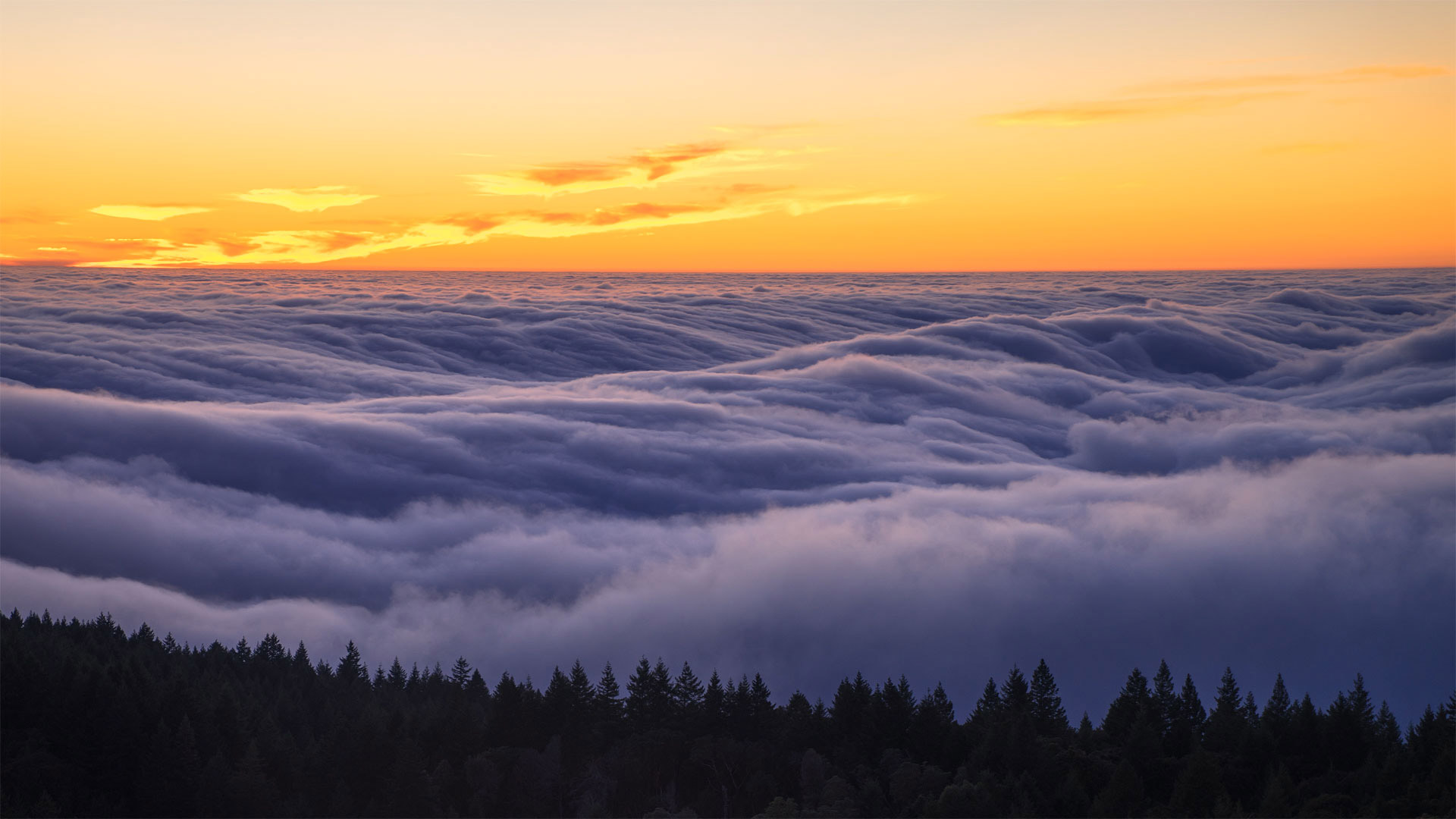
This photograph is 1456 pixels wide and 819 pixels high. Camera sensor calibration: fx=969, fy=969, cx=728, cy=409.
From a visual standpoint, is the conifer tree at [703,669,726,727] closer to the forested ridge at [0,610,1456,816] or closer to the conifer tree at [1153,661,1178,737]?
the forested ridge at [0,610,1456,816]

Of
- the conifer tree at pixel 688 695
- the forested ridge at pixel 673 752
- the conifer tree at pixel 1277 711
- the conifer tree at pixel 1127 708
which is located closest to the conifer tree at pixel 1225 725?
the forested ridge at pixel 673 752

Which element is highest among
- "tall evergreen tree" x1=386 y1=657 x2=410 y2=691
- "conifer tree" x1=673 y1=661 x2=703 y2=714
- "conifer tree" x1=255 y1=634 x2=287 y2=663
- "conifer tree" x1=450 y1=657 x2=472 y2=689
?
"conifer tree" x1=673 y1=661 x2=703 y2=714

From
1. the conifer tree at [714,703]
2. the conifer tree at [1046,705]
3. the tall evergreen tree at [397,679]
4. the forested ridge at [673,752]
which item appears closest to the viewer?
the forested ridge at [673,752]

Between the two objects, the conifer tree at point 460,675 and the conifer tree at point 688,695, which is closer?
the conifer tree at point 688,695

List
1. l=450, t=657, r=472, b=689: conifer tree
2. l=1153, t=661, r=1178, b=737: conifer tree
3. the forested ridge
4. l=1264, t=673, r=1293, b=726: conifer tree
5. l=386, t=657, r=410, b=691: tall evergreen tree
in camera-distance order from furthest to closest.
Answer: l=386, t=657, r=410, b=691: tall evergreen tree → l=450, t=657, r=472, b=689: conifer tree → l=1153, t=661, r=1178, b=737: conifer tree → l=1264, t=673, r=1293, b=726: conifer tree → the forested ridge

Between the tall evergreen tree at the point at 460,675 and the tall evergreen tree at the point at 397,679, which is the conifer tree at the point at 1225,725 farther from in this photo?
the tall evergreen tree at the point at 397,679

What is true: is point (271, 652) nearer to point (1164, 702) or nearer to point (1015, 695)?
point (1015, 695)

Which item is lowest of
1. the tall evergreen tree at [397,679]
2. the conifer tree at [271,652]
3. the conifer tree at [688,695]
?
the tall evergreen tree at [397,679]

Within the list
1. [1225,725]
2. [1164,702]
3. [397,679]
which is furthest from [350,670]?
[1225,725]

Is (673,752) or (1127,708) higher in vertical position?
(1127,708)

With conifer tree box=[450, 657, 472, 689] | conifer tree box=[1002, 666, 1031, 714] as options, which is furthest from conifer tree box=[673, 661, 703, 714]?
conifer tree box=[1002, 666, 1031, 714]
